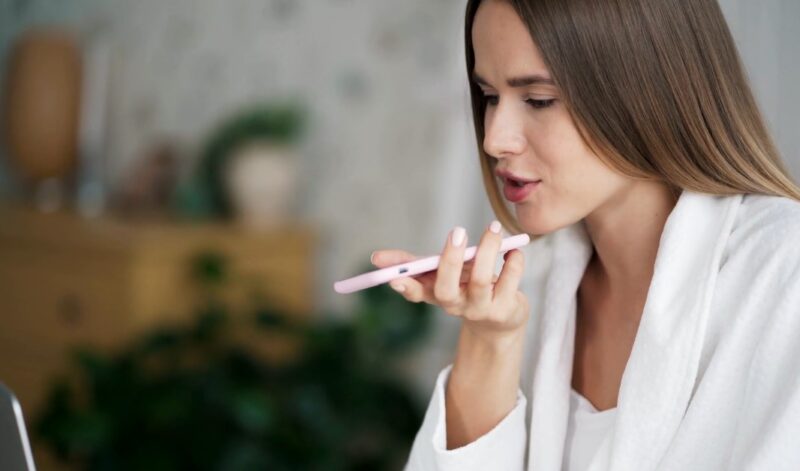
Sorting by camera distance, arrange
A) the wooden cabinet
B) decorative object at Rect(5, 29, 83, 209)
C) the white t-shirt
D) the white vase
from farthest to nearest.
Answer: decorative object at Rect(5, 29, 83, 209) → the white vase → the wooden cabinet → the white t-shirt

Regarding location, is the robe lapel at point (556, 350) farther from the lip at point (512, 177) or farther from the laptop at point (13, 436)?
the laptop at point (13, 436)

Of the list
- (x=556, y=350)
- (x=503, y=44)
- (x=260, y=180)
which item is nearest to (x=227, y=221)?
(x=260, y=180)

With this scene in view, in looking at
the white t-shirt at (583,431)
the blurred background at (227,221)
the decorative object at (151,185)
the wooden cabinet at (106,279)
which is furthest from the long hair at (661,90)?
the decorative object at (151,185)

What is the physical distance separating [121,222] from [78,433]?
598 millimetres

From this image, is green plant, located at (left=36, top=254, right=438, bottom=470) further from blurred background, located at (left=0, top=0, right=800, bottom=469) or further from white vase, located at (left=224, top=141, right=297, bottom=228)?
white vase, located at (left=224, top=141, right=297, bottom=228)

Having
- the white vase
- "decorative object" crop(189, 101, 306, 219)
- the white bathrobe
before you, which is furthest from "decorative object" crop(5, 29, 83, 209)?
the white bathrobe

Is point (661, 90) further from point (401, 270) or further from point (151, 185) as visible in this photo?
point (151, 185)

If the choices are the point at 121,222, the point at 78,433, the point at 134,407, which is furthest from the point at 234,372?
the point at 121,222

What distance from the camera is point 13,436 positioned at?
66cm

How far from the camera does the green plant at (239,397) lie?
197 cm

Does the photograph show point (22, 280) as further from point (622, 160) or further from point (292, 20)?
point (622, 160)

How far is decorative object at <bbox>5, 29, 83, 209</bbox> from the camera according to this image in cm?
252

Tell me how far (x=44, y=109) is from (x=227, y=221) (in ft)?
2.01

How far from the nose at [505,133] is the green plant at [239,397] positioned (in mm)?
1138
